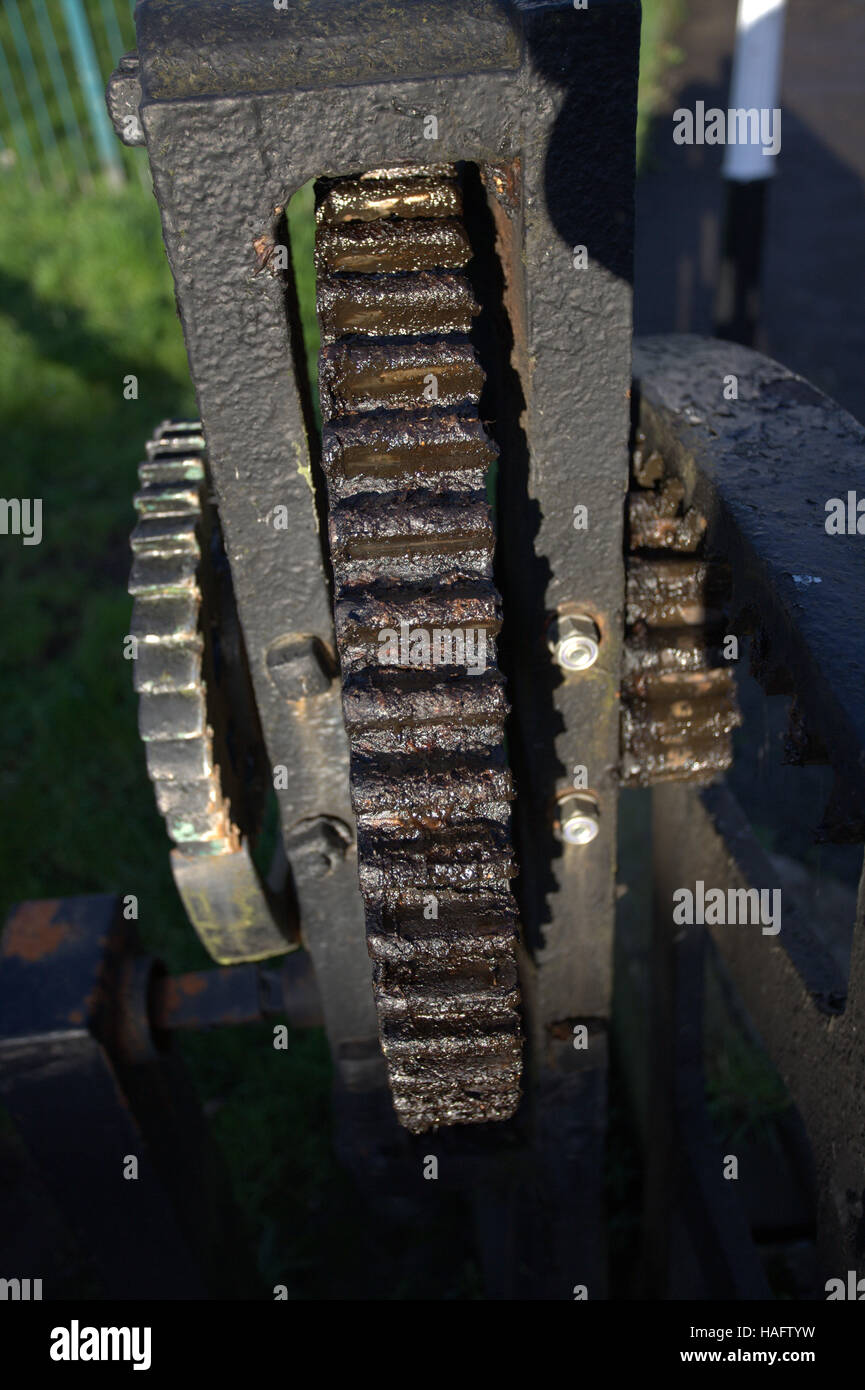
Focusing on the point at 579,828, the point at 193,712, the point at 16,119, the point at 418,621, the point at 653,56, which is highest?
the point at 653,56

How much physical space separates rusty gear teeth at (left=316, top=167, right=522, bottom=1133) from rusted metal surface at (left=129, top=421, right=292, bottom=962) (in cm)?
58

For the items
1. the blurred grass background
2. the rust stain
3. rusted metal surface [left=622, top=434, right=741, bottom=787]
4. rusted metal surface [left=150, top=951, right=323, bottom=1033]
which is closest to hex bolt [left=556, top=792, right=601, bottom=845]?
rusted metal surface [left=622, top=434, right=741, bottom=787]

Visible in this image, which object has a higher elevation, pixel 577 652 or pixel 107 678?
pixel 577 652

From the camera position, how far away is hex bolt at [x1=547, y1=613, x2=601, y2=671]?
201 centimetres

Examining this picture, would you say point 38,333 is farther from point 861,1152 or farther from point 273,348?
point 861,1152

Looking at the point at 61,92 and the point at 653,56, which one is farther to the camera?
the point at 653,56

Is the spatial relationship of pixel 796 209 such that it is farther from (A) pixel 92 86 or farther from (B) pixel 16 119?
(B) pixel 16 119

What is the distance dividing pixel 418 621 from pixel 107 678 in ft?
15.4

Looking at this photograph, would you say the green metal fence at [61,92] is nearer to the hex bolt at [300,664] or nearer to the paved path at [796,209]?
the paved path at [796,209]

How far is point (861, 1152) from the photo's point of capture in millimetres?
1732

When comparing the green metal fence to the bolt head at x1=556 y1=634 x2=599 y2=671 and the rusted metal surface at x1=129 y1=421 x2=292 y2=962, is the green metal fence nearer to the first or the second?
the rusted metal surface at x1=129 y1=421 x2=292 y2=962

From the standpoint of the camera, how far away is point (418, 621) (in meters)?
Answer: 1.63

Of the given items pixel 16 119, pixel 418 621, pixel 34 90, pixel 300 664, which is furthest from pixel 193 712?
pixel 34 90

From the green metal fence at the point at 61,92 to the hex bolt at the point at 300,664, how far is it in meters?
8.41
